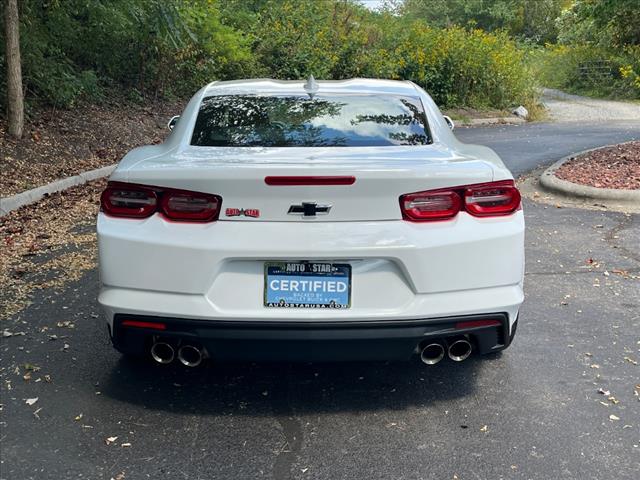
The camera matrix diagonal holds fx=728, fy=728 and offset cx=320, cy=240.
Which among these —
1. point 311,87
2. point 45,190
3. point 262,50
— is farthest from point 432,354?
point 262,50

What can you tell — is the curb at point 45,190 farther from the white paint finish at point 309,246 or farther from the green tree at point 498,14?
the green tree at point 498,14

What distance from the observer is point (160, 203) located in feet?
10.8

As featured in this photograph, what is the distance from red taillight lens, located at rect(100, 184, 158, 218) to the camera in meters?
3.31

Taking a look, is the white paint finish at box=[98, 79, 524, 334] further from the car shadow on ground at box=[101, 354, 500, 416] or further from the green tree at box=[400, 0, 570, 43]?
the green tree at box=[400, 0, 570, 43]

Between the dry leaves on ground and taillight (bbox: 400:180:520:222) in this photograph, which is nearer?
taillight (bbox: 400:180:520:222)

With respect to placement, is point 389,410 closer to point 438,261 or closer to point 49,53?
point 438,261

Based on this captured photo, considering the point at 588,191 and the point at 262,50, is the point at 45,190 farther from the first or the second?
the point at 262,50

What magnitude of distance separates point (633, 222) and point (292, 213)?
18.3ft

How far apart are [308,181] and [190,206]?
1.79 ft

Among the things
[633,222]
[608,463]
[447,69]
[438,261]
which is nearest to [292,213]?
[438,261]

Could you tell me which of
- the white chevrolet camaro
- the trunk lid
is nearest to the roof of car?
the white chevrolet camaro

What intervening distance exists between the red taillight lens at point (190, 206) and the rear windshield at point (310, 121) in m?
0.61

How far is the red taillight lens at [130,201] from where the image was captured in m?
3.31

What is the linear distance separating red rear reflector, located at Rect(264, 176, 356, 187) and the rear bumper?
0.61 metres
